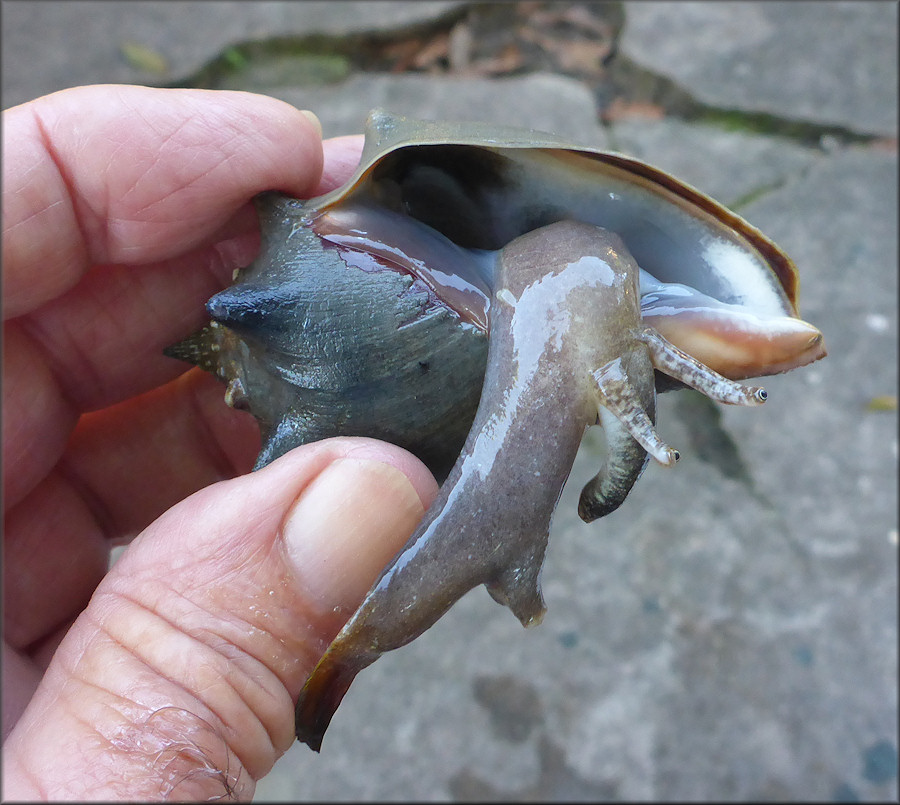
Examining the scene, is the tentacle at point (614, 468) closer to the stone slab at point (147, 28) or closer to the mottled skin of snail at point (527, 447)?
the mottled skin of snail at point (527, 447)

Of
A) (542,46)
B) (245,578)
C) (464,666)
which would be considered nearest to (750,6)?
(542,46)

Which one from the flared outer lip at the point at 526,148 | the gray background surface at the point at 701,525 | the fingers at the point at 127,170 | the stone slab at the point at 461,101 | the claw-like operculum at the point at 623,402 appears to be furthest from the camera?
the stone slab at the point at 461,101

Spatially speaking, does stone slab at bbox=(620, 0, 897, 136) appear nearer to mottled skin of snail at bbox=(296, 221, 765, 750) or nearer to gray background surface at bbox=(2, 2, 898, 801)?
gray background surface at bbox=(2, 2, 898, 801)

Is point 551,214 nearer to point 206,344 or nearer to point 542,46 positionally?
point 206,344

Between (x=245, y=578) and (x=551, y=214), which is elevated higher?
(x=551, y=214)

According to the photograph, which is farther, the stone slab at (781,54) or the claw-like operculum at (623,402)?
the stone slab at (781,54)

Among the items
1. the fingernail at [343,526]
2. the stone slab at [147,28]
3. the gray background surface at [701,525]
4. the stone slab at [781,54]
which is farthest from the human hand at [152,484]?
the stone slab at [781,54]

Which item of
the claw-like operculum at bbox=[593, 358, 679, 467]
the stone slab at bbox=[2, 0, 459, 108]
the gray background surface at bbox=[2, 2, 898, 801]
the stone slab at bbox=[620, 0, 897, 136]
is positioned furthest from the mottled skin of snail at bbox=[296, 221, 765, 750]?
the stone slab at bbox=[2, 0, 459, 108]
